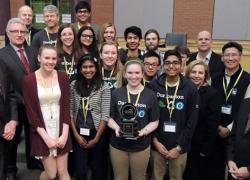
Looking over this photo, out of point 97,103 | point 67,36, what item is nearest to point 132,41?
point 67,36

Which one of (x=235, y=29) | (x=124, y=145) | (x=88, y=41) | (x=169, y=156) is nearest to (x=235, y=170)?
(x=169, y=156)

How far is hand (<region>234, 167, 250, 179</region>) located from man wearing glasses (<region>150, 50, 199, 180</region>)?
684 millimetres

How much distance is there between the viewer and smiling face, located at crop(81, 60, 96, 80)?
3238 mm

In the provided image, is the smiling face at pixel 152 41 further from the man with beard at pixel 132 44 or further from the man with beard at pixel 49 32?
the man with beard at pixel 49 32

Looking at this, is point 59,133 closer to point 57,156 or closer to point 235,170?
point 57,156

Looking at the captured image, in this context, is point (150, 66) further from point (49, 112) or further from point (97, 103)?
point (49, 112)

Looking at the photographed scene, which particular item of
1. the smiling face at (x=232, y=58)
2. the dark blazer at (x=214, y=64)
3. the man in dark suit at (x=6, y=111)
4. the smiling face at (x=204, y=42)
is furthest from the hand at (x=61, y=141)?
the smiling face at (x=204, y=42)

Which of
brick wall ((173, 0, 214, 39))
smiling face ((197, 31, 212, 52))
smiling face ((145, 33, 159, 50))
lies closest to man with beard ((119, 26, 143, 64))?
smiling face ((145, 33, 159, 50))

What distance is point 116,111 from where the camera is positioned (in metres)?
3.21

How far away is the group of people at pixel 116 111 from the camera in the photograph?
A: 3.01 meters

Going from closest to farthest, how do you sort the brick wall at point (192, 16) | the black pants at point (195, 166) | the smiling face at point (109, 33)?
the black pants at point (195, 166)
the smiling face at point (109, 33)
the brick wall at point (192, 16)

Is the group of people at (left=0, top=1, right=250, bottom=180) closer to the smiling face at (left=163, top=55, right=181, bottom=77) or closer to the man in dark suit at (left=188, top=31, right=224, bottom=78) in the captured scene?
the smiling face at (left=163, top=55, right=181, bottom=77)

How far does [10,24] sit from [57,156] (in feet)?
4.95

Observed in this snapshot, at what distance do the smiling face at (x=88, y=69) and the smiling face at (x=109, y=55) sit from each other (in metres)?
0.24
